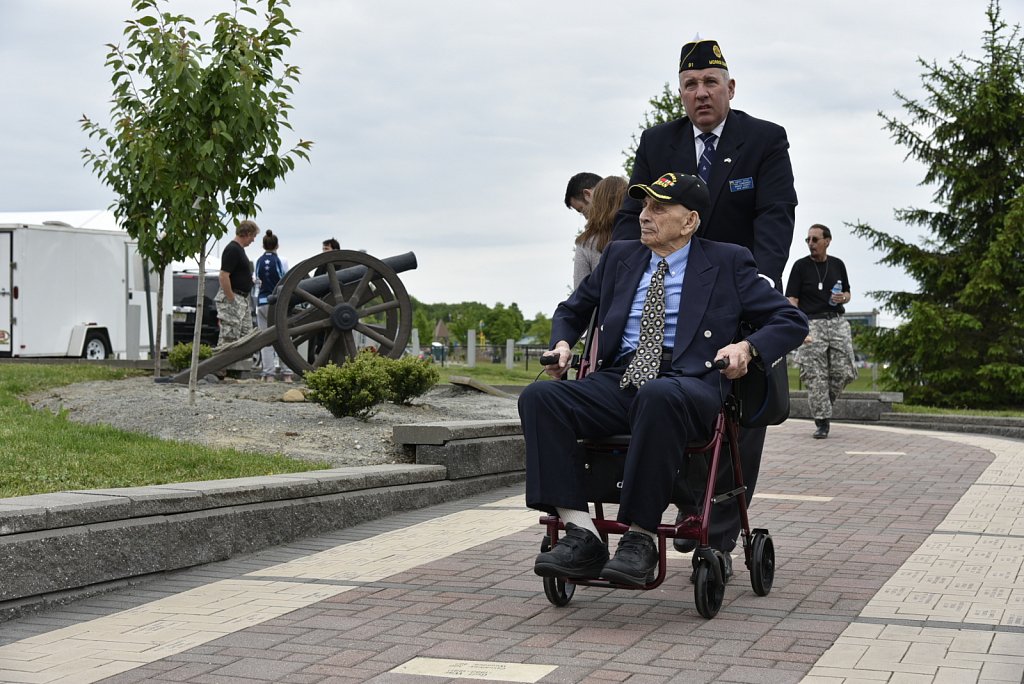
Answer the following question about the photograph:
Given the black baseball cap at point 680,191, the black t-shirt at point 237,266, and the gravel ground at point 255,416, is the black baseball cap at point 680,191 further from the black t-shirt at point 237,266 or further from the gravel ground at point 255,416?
the black t-shirt at point 237,266

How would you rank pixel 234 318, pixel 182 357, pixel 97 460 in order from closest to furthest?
pixel 97 460 < pixel 182 357 < pixel 234 318

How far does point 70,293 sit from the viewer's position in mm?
25078

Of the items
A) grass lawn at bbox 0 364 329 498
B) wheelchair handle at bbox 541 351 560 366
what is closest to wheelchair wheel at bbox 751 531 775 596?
wheelchair handle at bbox 541 351 560 366

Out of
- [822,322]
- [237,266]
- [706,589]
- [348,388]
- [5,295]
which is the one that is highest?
[5,295]

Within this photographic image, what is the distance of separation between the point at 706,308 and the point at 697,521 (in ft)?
2.68

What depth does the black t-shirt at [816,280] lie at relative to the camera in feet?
41.5

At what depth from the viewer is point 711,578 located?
4.78 meters

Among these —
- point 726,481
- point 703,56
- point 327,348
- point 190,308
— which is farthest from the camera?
point 190,308

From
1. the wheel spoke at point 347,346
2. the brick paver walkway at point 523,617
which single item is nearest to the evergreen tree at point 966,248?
the wheel spoke at point 347,346

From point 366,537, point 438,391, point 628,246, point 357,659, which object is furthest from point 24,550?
point 438,391

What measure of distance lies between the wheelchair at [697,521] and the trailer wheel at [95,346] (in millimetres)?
21767

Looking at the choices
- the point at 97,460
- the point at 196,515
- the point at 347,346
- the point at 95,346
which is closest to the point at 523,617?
the point at 196,515

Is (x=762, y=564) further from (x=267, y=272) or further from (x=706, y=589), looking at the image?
(x=267, y=272)

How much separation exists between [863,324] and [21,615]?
19.4 metres
